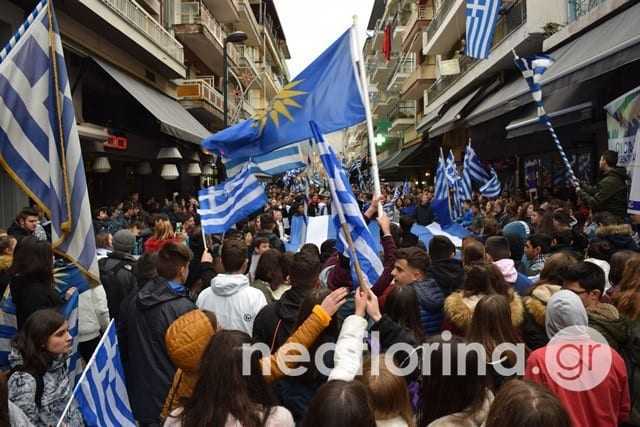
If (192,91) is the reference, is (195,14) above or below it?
above

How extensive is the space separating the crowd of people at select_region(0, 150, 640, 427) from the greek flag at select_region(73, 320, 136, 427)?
0.65 ft

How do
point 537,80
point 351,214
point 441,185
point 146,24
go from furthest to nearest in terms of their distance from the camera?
point 146,24 < point 441,185 < point 537,80 < point 351,214

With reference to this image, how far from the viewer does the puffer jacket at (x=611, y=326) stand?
333 centimetres

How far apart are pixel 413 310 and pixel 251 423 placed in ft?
5.24

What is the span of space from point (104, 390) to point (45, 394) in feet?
1.60

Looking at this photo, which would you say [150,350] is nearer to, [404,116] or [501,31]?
[501,31]

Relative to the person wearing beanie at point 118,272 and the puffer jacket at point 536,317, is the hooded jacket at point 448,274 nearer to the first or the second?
the puffer jacket at point 536,317

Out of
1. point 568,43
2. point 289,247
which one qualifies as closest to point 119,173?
point 289,247

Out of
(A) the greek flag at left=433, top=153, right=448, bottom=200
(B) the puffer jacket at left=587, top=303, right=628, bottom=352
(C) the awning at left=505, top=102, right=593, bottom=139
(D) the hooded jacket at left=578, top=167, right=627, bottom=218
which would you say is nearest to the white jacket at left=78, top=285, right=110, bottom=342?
(B) the puffer jacket at left=587, top=303, right=628, bottom=352

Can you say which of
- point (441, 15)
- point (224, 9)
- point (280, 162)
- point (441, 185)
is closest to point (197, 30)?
point (224, 9)

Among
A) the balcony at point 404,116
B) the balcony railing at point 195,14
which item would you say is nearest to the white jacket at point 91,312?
the balcony railing at point 195,14

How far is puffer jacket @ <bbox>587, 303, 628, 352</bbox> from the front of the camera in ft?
10.9

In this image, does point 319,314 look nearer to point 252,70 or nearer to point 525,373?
point 525,373

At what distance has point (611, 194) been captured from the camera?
6.91 m
